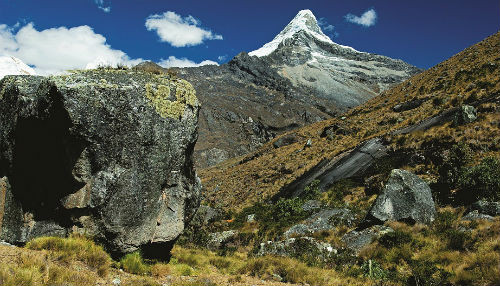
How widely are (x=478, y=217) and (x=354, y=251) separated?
207 inches

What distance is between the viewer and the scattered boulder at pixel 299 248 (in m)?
13.6

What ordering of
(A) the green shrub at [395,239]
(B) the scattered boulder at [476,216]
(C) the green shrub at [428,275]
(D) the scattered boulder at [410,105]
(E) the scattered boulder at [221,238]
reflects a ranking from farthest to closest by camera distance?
(D) the scattered boulder at [410,105], (E) the scattered boulder at [221,238], (A) the green shrub at [395,239], (B) the scattered boulder at [476,216], (C) the green shrub at [428,275]

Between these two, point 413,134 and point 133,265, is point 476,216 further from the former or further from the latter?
point 133,265

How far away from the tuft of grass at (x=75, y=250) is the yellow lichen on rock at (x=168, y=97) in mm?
3820

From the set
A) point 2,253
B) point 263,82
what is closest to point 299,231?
point 2,253

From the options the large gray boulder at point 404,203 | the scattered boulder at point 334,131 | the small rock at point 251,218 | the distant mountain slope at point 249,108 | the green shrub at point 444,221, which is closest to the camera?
the green shrub at point 444,221

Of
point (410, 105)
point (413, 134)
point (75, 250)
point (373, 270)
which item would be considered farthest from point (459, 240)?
point (410, 105)

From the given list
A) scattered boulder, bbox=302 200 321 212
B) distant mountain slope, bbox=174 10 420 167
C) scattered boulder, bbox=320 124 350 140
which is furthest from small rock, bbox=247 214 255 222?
distant mountain slope, bbox=174 10 420 167

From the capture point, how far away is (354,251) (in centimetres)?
1347

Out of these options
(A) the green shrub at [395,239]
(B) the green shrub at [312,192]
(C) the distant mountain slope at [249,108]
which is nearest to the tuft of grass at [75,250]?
(A) the green shrub at [395,239]

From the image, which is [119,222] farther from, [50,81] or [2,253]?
[50,81]

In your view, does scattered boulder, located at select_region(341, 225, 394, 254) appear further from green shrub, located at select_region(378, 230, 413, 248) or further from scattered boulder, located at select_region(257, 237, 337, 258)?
scattered boulder, located at select_region(257, 237, 337, 258)

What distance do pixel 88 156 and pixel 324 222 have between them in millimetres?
14305

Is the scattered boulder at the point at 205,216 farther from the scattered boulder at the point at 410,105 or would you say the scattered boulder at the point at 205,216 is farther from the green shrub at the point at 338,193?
the scattered boulder at the point at 410,105
